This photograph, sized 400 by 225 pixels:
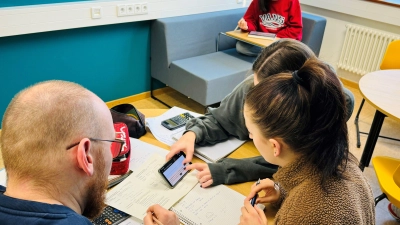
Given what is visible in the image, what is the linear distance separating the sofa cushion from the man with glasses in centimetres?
210

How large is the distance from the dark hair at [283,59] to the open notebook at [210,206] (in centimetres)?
44

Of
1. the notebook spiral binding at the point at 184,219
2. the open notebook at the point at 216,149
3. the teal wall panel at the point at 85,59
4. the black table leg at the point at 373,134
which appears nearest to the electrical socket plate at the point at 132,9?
the teal wall panel at the point at 85,59

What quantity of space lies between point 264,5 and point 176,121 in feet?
6.62

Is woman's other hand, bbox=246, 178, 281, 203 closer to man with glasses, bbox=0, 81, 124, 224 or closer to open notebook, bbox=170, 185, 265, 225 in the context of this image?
open notebook, bbox=170, 185, 265, 225

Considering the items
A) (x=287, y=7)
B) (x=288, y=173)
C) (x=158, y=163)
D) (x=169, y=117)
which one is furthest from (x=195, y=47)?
(x=288, y=173)

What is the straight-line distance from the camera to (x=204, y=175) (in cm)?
120

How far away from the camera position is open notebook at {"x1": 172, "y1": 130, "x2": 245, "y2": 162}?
1.36 metres

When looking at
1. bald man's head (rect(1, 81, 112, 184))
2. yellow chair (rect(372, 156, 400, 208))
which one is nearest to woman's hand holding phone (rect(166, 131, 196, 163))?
bald man's head (rect(1, 81, 112, 184))

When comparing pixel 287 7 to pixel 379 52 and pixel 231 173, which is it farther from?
pixel 231 173

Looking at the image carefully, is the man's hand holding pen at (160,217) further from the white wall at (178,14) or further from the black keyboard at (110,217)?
the white wall at (178,14)

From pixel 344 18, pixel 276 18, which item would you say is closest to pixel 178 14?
pixel 276 18

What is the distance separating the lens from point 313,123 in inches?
34.8

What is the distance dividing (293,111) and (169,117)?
0.82m

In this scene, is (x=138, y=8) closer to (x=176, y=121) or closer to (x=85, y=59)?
(x=85, y=59)
